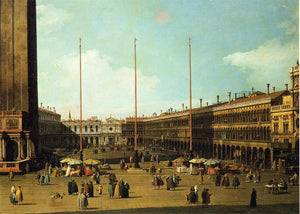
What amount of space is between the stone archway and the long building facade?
96.2 feet

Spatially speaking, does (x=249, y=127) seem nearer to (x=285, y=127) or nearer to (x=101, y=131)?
(x=285, y=127)

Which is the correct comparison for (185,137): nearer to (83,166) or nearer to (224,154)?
(224,154)

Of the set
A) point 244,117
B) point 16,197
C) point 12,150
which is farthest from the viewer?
point 244,117

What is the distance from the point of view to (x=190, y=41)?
107ft

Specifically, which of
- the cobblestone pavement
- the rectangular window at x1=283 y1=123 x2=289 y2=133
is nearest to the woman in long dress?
the cobblestone pavement

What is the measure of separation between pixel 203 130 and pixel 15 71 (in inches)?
1529

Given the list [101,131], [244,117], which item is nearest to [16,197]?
[244,117]

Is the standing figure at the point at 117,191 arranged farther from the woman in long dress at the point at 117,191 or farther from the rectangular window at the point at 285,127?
the rectangular window at the point at 285,127

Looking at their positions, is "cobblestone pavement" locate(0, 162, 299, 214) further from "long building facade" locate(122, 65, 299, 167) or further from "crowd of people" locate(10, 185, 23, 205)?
"long building facade" locate(122, 65, 299, 167)

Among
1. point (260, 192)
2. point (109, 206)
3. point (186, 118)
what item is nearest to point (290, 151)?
point (260, 192)

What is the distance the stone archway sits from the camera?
42.7m

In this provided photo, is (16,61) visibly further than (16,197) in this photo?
Yes

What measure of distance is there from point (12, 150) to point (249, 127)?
111ft

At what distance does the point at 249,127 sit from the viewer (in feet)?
179
